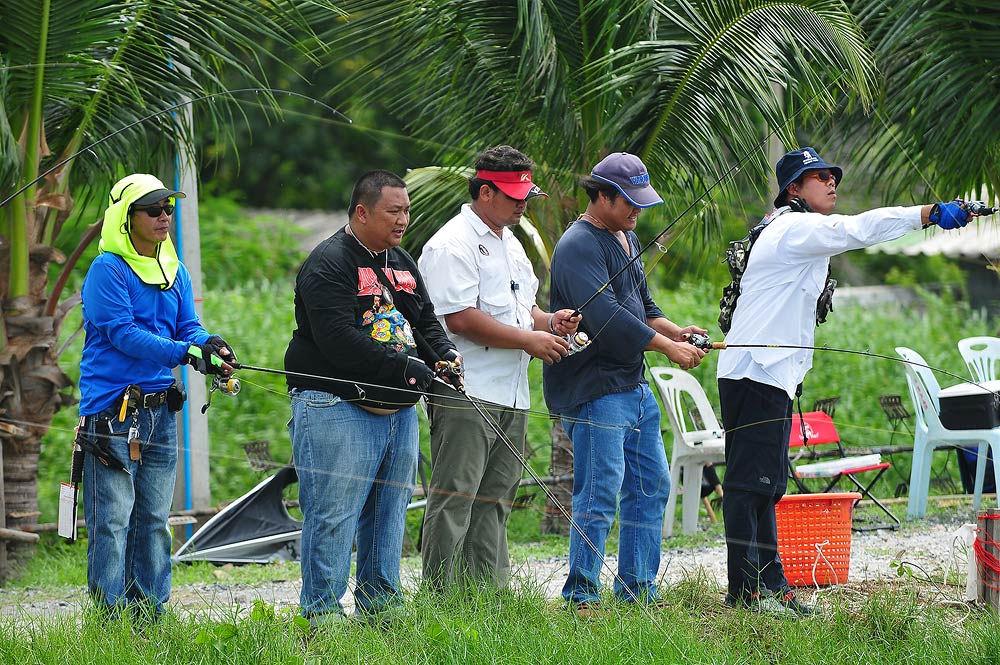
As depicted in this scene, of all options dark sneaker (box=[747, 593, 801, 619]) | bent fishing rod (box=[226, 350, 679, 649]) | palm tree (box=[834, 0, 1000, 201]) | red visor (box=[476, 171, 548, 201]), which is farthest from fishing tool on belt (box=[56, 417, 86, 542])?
palm tree (box=[834, 0, 1000, 201])

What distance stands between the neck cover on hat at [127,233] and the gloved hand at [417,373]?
94cm

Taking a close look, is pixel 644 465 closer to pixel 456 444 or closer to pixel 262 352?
pixel 456 444

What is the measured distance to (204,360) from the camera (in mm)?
4246

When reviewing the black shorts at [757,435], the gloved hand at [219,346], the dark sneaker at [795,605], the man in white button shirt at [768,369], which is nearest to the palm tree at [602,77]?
the man in white button shirt at [768,369]

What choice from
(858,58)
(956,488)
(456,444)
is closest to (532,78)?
(858,58)

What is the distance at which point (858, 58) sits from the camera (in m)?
6.24

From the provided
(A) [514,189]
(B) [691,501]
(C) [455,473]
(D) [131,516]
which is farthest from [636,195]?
(B) [691,501]

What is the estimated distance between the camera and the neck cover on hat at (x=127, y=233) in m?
4.34

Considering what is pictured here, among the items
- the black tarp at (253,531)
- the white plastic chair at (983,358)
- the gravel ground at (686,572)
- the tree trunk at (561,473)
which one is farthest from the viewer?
the white plastic chair at (983,358)

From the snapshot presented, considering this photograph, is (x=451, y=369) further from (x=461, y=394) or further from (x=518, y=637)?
(x=518, y=637)

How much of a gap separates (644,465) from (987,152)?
2940mm

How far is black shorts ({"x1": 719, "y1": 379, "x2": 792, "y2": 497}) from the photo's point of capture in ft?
15.4

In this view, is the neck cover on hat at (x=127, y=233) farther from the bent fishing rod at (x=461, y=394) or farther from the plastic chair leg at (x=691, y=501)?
the plastic chair leg at (x=691, y=501)

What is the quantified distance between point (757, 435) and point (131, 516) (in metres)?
2.31
